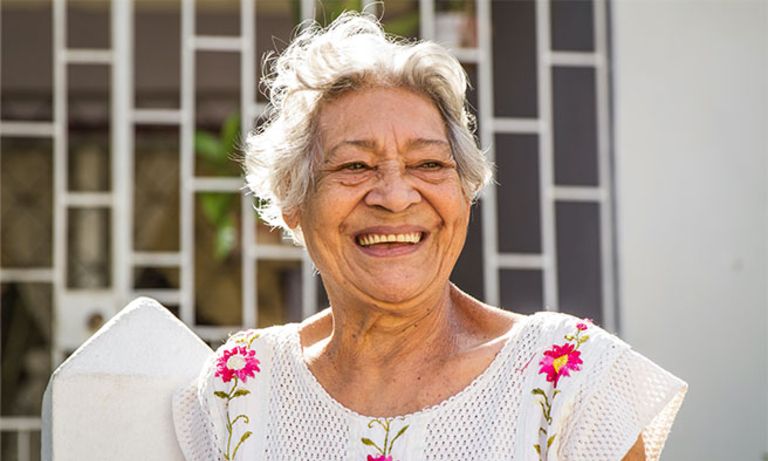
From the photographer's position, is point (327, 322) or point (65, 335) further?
point (65, 335)

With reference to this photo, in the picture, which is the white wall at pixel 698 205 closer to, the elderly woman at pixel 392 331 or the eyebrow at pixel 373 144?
the elderly woman at pixel 392 331

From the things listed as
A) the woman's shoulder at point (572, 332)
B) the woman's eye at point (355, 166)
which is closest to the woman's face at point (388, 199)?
the woman's eye at point (355, 166)

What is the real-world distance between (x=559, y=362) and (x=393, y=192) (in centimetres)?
44

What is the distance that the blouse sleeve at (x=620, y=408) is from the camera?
2.37m

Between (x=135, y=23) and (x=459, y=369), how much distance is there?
4908mm

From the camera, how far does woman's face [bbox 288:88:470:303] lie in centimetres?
258

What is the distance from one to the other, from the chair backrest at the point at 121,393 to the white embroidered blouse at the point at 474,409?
47 millimetres

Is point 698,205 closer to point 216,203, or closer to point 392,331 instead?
point 216,203

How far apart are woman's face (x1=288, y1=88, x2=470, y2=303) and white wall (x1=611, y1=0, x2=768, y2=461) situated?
3.43m

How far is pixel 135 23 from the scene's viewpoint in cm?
710

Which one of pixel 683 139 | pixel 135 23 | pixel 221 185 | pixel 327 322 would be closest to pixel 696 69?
pixel 683 139

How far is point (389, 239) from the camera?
8.49ft

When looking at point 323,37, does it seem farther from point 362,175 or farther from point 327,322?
point 327,322

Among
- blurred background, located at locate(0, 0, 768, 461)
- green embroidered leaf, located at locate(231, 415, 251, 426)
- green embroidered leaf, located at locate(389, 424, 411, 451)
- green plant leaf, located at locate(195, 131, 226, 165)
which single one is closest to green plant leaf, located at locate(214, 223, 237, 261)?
blurred background, located at locate(0, 0, 768, 461)
